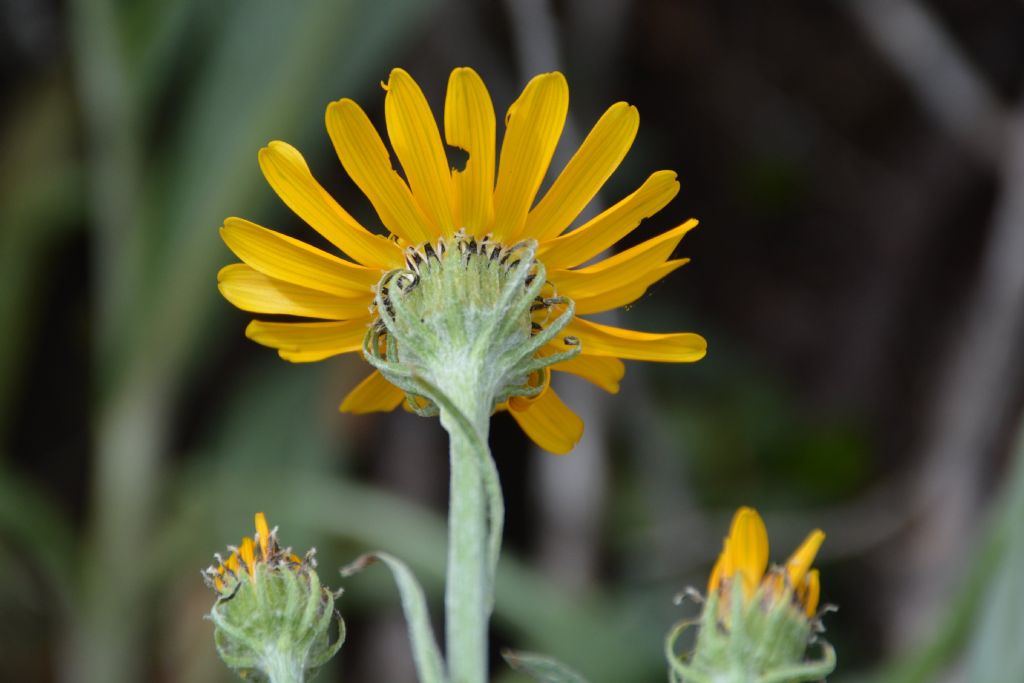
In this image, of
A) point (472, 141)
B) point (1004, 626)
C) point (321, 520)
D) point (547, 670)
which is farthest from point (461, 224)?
point (321, 520)

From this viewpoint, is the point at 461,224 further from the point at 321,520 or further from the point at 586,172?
the point at 321,520

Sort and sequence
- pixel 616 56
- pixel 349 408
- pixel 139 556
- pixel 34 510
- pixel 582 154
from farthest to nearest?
pixel 616 56
pixel 139 556
pixel 34 510
pixel 349 408
pixel 582 154

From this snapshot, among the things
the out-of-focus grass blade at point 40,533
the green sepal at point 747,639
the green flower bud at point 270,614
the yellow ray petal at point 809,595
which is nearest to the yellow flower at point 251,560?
the green flower bud at point 270,614

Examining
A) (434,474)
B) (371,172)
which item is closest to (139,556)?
(434,474)

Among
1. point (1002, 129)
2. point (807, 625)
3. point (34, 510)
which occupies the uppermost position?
point (1002, 129)

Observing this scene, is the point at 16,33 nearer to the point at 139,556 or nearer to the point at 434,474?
the point at 139,556

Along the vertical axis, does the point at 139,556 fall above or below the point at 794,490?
below

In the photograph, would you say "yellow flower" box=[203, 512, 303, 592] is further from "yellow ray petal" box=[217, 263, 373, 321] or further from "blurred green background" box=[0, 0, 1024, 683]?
"blurred green background" box=[0, 0, 1024, 683]
